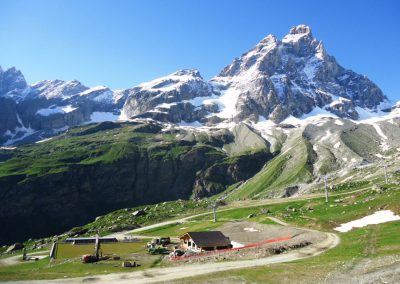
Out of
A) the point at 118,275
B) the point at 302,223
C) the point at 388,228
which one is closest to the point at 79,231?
the point at 302,223

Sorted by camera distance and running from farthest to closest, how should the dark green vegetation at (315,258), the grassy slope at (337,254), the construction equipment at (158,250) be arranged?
the construction equipment at (158,250), the dark green vegetation at (315,258), the grassy slope at (337,254)

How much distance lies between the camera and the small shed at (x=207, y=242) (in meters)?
86.9

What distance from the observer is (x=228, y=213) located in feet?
566

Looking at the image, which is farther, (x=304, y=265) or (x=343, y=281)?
(x=304, y=265)

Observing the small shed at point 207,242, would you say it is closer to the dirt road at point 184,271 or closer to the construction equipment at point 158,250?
the construction equipment at point 158,250

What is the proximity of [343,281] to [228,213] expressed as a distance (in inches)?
5025

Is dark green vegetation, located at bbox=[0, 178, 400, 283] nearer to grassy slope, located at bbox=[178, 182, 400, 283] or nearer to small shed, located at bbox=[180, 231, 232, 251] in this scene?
grassy slope, located at bbox=[178, 182, 400, 283]

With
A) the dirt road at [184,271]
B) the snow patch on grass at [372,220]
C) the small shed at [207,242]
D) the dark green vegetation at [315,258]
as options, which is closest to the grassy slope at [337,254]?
the dark green vegetation at [315,258]

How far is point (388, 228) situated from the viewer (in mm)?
79188

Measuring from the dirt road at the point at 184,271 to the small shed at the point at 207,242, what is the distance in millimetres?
19207

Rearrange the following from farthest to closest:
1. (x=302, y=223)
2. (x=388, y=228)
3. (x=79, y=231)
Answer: (x=79, y=231)
(x=302, y=223)
(x=388, y=228)

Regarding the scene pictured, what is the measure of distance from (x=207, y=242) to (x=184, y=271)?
27034mm

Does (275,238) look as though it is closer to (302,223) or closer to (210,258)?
(302,223)

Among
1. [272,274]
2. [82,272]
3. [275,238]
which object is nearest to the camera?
[272,274]
